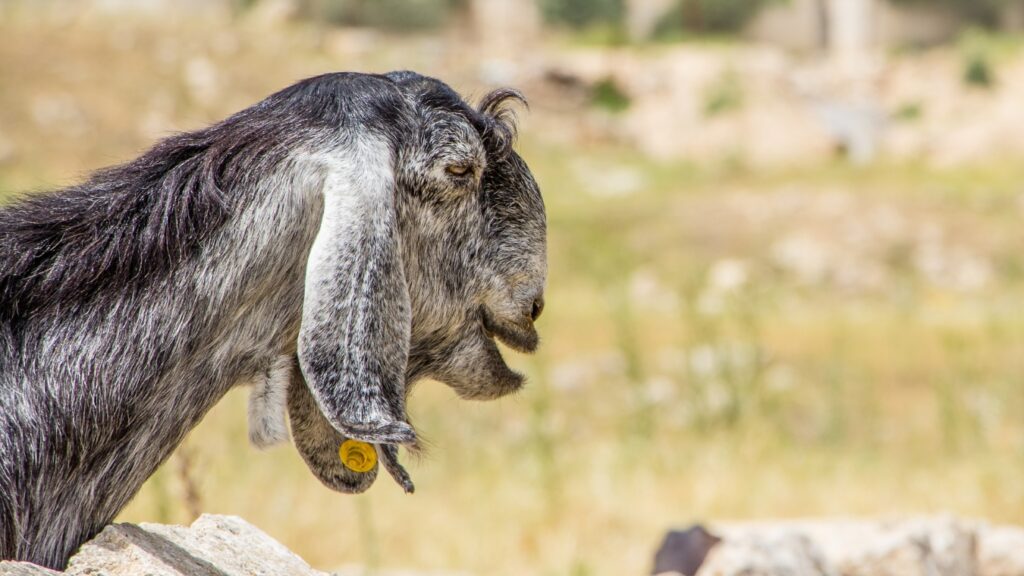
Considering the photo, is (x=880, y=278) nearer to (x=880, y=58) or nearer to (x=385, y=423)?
(x=385, y=423)

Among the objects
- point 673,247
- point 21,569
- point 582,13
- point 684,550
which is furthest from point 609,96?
point 21,569

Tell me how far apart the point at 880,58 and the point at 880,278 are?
61.4ft

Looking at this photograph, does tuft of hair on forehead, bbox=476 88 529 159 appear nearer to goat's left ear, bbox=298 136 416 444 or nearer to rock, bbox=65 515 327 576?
goat's left ear, bbox=298 136 416 444

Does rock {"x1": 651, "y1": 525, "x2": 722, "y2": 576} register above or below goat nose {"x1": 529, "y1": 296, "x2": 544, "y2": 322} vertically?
below

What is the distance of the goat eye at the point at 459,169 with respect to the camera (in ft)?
7.76

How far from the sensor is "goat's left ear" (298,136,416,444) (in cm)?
203

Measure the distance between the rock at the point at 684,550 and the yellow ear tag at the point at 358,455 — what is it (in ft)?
6.16

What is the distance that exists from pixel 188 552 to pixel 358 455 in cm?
47

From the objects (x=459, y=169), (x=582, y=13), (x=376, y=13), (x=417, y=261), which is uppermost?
(x=582, y=13)

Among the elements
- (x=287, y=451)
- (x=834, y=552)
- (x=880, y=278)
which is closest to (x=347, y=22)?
(x=880, y=278)

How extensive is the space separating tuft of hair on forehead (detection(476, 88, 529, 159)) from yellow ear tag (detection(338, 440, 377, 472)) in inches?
24.3

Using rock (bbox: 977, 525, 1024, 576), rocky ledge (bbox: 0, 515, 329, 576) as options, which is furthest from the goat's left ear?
rock (bbox: 977, 525, 1024, 576)

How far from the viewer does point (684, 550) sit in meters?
4.01

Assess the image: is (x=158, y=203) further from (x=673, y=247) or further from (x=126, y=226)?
(x=673, y=247)
